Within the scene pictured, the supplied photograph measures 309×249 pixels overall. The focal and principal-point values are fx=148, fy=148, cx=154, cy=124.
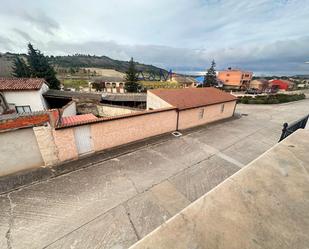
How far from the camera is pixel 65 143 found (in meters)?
7.54

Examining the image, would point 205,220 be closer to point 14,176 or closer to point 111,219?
point 111,219

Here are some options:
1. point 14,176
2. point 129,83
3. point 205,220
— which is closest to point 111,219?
point 205,220

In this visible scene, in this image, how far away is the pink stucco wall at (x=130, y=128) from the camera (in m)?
8.59

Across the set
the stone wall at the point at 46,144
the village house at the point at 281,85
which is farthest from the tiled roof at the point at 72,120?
the village house at the point at 281,85

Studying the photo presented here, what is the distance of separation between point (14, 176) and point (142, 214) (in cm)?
620

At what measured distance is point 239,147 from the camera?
9.97m

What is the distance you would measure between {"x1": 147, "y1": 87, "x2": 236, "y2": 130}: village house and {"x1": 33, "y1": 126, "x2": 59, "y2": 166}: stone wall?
811cm

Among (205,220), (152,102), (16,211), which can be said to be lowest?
(16,211)

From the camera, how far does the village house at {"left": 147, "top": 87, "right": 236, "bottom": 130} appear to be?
40.3ft

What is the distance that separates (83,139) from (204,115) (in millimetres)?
10448

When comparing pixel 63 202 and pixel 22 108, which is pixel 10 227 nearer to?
pixel 63 202

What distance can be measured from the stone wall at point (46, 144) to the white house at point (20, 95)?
42.0 feet

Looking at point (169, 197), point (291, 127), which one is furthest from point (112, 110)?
point (291, 127)

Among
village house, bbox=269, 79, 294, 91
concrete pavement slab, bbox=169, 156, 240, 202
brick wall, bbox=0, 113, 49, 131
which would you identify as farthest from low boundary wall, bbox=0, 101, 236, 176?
village house, bbox=269, 79, 294, 91
